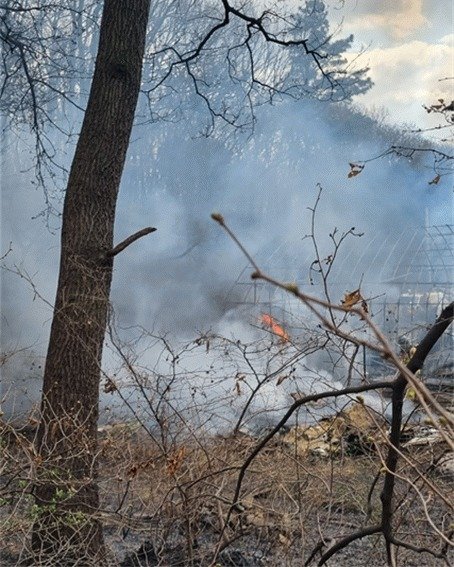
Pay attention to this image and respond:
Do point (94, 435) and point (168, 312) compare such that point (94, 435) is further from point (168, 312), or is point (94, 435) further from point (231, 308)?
point (168, 312)

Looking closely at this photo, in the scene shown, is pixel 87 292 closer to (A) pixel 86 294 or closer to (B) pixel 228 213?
(A) pixel 86 294

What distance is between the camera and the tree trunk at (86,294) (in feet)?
15.8

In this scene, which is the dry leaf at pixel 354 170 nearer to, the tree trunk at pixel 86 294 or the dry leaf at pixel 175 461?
the dry leaf at pixel 175 461

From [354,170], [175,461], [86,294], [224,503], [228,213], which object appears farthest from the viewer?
[228,213]

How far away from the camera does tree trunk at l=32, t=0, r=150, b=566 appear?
4820 millimetres

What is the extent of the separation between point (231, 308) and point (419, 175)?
10580 mm

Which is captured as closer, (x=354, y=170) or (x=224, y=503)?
(x=354, y=170)

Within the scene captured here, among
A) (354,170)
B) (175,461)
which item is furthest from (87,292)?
(354,170)

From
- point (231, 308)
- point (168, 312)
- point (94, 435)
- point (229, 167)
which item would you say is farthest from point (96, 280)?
point (229, 167)

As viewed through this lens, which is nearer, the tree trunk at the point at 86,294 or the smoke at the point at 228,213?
the tree trunk at the point at 86,294

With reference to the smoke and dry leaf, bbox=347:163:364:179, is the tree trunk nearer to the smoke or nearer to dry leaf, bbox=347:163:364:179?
dry leaf, bbox=347:163:364:179

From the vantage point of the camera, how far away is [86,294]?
5105 millimetres

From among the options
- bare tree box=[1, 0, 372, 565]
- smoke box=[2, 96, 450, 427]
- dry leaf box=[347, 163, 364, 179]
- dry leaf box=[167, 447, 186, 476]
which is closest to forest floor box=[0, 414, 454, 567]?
dry leaf box=[167, 447, 186, 476]

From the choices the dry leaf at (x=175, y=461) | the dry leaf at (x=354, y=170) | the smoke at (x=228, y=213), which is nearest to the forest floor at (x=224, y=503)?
the dry leaf at (x=175, y=461)
